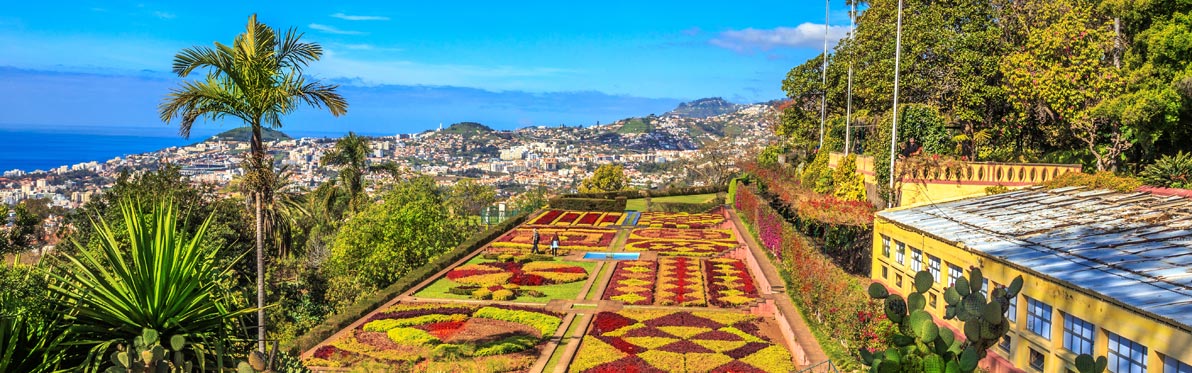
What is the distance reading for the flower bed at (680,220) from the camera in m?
47.3

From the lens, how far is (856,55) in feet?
125

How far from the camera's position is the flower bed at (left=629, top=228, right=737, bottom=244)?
40.4 metres

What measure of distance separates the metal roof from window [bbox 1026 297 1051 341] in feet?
2.10

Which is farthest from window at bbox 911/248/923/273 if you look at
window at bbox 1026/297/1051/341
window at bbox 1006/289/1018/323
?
window at bbox 1026/297/1051/341

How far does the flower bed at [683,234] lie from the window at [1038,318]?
25.7 meters

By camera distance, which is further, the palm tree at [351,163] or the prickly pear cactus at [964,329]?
the palm tree at [351,163]

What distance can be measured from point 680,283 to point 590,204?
30.2m

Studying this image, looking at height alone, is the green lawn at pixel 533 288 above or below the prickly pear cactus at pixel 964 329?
below

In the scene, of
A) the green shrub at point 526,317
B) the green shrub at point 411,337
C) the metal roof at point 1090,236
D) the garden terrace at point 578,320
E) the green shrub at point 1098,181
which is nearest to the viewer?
the metal roof at point 1090,236

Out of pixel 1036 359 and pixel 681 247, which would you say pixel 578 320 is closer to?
pixel 1036 359

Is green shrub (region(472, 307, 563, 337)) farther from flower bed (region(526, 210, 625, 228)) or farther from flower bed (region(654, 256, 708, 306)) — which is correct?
flower bed (region(526, 210, 625, 228))

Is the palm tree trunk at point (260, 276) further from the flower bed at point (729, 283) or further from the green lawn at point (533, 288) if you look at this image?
the flower bed at point (729, 283)

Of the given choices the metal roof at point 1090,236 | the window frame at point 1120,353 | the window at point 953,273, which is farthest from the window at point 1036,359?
Answer: the window at point 953,273

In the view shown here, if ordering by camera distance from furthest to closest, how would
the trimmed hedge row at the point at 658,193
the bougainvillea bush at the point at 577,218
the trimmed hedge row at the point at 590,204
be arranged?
the trimmed hedge row at the point at 658,193, the trimmed hedge row at the point at 590,204, the bougainvillea bush at the point at 577,218
